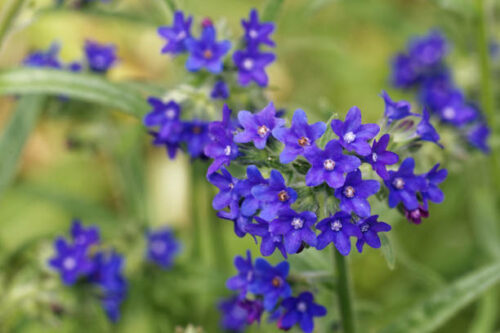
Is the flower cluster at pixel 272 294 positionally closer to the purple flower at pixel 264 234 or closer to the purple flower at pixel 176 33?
the purple flower at pixel 264 234

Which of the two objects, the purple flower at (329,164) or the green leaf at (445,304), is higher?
the purple flower at (329,164)

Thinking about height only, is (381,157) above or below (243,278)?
above

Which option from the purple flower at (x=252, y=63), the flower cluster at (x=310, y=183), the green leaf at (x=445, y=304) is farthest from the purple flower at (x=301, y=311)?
the purple flower at (x=252, y=63)

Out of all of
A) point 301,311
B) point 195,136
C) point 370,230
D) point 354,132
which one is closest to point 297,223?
point 370,230

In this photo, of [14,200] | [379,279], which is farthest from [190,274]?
[14,200]

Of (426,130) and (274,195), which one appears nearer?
(274,195)

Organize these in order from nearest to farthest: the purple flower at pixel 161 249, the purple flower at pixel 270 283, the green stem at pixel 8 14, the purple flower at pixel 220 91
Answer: the purple flower at pixel 270 283
the purple flower at pixel 220 91
the green stem at pixel 8 14
the purple flower at pixel 161 249

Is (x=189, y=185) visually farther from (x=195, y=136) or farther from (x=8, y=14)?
(x=8, y=14)
